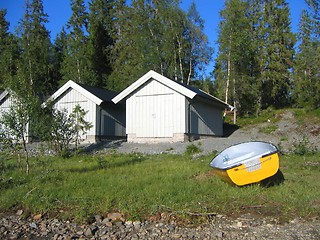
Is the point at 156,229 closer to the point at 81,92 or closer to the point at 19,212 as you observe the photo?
the point at 19,212

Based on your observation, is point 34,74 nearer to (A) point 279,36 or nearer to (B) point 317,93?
(A) point 279,36

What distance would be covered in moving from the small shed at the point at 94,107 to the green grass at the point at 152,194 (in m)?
11.0

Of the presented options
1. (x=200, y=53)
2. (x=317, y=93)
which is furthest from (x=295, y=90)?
(x=200, y=53)

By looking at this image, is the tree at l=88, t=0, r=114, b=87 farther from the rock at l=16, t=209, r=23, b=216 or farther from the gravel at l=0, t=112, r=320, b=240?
the gravel at l=0, t=112, r=320, b=240

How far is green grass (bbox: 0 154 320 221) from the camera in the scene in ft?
21.3

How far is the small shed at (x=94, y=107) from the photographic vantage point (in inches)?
821

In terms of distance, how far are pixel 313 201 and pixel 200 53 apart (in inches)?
1119

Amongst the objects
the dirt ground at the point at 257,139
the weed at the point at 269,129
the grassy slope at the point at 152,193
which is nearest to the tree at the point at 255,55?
the dirt ground at the point at 257,139

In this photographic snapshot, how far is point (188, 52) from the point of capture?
33.8 metres

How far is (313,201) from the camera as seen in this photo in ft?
22.1

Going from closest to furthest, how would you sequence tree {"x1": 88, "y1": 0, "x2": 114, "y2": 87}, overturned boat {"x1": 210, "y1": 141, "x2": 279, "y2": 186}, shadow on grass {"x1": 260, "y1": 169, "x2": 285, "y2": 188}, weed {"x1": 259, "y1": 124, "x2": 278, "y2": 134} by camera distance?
overturned boat {"x1": 210, "y1": 141, "x2": 279, "y2": 186}
shadow on grass {"x1": 260, "y1": 169, "x2": 285, "y2": 188}
weed {"x1": 259, "y1": 124, "x2": 278, "y2": 134}
tree {"x1": 88, "y1": 0, "x2": 114, "y2": 87}

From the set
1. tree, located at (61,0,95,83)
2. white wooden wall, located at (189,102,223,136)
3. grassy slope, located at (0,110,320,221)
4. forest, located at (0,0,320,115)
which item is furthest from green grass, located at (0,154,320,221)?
tree, located at (61,0,95,83)

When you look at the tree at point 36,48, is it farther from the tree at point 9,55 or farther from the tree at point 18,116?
the tree at point 18,116

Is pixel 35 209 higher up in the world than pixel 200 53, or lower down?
lower down
